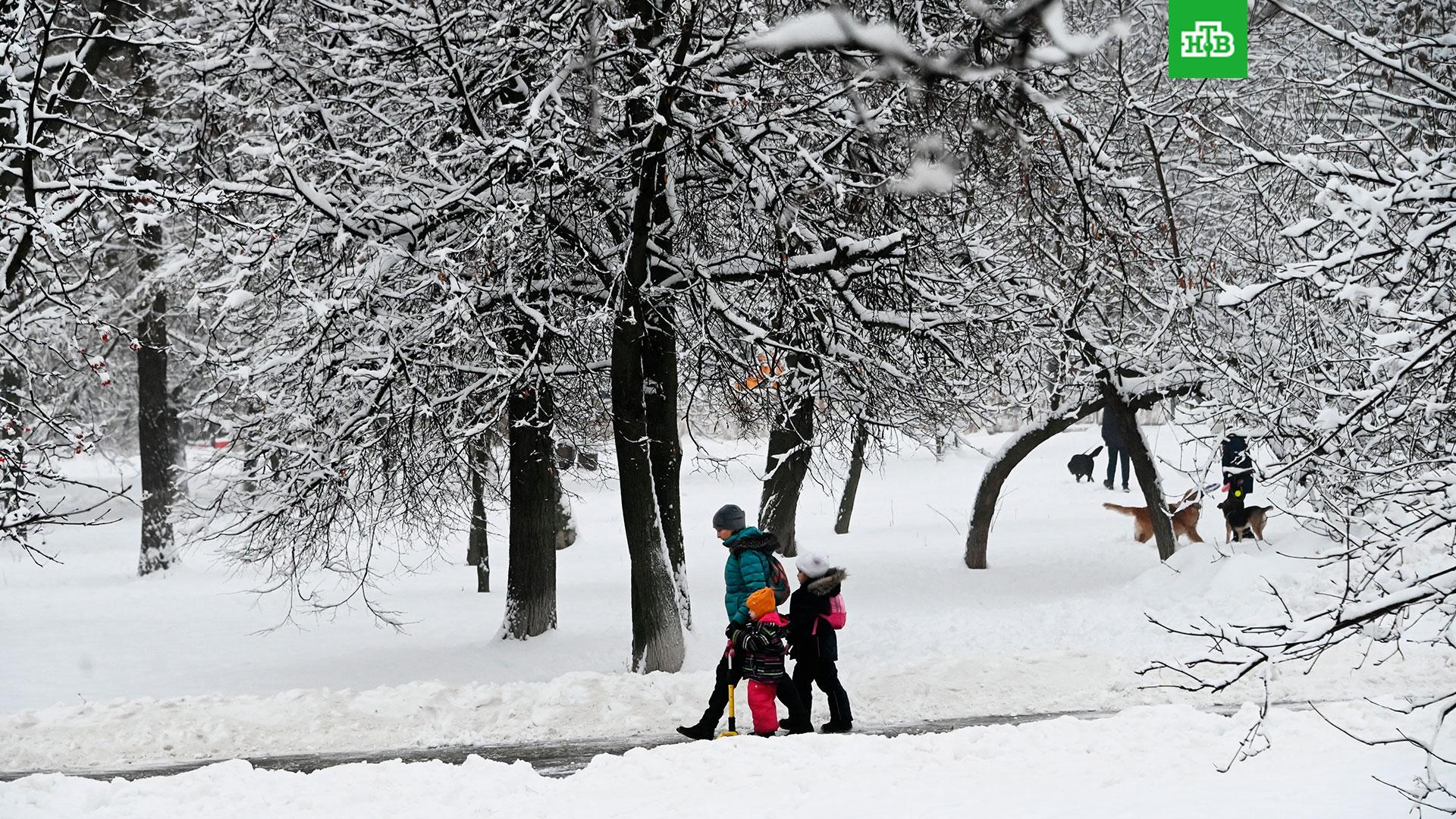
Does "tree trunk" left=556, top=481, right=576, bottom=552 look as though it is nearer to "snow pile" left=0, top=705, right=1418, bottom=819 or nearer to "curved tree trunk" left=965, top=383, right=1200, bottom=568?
"curved tree trunk" left=965, top=383, right=1200, bottom=568

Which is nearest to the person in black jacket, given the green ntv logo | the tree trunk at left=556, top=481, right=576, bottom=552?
the green ntv logo

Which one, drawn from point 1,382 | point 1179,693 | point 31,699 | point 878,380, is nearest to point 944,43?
point 878,380

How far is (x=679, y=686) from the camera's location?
962 cm

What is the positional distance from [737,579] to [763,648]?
502mm

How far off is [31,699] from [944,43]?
9.82 metres

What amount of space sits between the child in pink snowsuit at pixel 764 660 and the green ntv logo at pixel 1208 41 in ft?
13.7

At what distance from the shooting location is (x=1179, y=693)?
9.52 metres

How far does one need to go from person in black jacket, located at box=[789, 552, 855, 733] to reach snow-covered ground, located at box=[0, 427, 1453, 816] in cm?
106

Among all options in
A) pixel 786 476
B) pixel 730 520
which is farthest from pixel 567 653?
pixel 786 476

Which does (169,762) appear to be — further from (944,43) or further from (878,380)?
(944,43)

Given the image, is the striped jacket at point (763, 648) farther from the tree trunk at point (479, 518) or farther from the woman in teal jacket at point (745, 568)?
the tree trunk at point (479, 518)

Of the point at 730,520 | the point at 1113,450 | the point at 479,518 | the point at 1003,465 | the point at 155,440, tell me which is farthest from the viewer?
the point at 1113,450

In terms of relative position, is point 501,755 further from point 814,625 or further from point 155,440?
Result: point 155,440

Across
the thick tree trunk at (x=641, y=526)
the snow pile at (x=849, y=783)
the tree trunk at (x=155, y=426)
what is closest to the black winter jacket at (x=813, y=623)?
the snow pile at (x=849, y=783)
